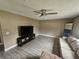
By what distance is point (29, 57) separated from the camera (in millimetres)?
2580

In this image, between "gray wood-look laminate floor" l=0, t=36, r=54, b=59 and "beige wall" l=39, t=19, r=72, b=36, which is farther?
"beige wall" l=39, t=19, r=72, b=36

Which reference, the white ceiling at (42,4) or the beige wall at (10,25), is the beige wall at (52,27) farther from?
the beige wall at (10,25)

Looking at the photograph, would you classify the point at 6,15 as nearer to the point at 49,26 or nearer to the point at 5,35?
the point at 5,35

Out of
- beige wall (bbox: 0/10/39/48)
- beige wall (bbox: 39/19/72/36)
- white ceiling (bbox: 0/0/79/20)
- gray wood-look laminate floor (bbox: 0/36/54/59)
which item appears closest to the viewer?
white ceiling (bbox: 0/0/79/20)

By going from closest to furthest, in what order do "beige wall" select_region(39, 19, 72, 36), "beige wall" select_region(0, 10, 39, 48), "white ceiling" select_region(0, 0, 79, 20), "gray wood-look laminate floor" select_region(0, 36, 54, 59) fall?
1. "white ceiling" select_region(0, 0, 79, 20)
2. "gray wood-look laminate floor" select_region(0, 36, 54, 59)
3. "beige wall" select_region(0, 10, 39, 48)
4. "beige wall" select_region(39, 19, 72, 36)

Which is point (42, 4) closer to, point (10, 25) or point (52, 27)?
point (10, 25)

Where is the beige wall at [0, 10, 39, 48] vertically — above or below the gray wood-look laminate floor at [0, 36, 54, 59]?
above

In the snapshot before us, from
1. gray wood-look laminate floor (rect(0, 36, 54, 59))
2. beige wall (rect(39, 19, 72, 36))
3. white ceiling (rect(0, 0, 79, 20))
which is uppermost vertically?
white ceiling (rect(0, 0, 79, 20))

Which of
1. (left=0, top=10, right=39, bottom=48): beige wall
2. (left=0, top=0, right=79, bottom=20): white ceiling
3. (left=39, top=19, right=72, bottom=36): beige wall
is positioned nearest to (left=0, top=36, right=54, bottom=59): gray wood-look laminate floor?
(left=0, top=10, right=39, bottom=48): beige wall

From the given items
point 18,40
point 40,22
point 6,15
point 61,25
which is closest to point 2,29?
point 6,15

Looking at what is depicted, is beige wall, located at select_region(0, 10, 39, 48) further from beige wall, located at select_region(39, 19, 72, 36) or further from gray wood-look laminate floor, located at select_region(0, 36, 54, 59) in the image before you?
beige wall, located at select_region(39, 19, 72, 36)

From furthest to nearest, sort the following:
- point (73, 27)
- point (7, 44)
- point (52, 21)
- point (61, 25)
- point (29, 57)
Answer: point (52, 21), point (61, 25), point (73, 27), point (7, 44), point (29, 57)

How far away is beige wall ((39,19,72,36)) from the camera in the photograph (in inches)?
239

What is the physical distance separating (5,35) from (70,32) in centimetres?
544
